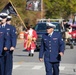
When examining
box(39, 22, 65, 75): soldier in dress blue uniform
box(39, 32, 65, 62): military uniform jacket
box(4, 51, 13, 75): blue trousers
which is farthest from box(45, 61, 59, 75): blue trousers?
box(4, 51, 13, 75): blue trousers

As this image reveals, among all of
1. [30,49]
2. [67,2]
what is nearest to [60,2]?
[67,2]

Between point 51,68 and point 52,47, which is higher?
point 52,47

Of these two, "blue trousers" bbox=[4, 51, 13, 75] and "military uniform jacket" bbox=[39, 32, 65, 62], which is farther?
"blue trousers" bbox=[4, 51, 13, 75]

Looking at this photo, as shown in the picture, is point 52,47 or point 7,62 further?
point 7,62

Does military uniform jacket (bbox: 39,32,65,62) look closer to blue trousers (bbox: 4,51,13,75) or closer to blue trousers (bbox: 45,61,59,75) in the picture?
blue trousers (bbox: 45,61,59,75)

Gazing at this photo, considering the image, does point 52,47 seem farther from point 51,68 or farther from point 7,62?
point 7,62

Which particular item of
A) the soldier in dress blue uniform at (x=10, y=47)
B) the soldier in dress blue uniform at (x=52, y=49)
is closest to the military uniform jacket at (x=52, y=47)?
the soldier in dress blue uniform at (x=52, y=49)

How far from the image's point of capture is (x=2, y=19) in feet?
43.2

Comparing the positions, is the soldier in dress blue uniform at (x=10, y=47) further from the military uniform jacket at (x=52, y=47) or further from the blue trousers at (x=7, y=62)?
the military uniform jacket at (x=52, y=47)

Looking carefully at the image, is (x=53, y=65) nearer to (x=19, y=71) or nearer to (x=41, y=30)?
(x=19, y=71)

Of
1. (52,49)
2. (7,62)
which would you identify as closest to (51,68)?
(52,49)

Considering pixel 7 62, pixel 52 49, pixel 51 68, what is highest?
pixel 52 49

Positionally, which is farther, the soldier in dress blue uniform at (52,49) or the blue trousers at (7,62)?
the blue trousers at (7,62)

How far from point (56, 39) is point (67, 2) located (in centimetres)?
5529
